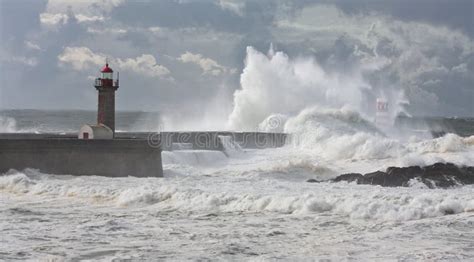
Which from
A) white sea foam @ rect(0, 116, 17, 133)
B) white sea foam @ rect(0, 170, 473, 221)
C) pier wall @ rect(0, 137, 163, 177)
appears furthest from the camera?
white sea foam @ rect(0, 116, 17, 133)

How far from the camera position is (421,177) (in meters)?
13.2

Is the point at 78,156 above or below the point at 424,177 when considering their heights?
above

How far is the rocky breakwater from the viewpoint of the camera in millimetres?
12906

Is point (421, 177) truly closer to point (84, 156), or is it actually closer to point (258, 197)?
point (258, 197)

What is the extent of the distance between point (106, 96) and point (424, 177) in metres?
6.65

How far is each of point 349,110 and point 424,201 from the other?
15253 mm

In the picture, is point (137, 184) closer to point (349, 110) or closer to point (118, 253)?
point (118, 253)

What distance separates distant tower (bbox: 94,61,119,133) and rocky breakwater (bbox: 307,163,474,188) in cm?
488

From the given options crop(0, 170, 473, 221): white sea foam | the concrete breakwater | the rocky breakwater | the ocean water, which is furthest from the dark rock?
the concrete breakwater

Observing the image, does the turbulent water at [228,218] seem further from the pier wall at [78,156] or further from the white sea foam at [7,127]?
the white sea foam at [7,127]

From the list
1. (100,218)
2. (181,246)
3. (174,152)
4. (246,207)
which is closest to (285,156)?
(174,152)
